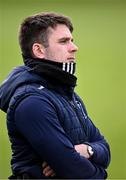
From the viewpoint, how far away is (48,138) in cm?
156

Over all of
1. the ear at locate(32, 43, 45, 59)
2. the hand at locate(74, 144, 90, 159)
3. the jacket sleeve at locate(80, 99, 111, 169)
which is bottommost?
the jacket sleeve at locate(80, 99, 111, 169)

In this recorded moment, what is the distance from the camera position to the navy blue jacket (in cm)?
157

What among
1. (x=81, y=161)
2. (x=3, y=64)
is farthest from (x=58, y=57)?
(x=3, y=64)

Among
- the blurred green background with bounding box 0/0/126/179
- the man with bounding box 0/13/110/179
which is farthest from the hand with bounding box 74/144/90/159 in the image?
the blurred green background with bounding box 0/0/126/179

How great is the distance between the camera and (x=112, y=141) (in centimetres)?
396

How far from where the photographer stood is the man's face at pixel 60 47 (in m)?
1.82

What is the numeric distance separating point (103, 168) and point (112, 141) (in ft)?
7.23

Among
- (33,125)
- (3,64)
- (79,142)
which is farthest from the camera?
(3,64)

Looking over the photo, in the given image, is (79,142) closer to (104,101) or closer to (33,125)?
(33,125)

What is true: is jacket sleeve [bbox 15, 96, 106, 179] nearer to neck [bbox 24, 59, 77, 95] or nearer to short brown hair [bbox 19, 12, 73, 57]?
neck [bbox 24, 59, 77, 95]

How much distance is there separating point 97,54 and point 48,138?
8.36 feet

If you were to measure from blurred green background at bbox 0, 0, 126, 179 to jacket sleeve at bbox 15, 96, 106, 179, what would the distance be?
2326mm

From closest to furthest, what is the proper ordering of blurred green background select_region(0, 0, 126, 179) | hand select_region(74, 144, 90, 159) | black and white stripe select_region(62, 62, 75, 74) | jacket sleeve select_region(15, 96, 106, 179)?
1. jacket sleeve select_region(15, 96, 106, 179)
2. hand select_region(74, 144, 90, 159)
3. black and white stripe select_region(62, 62, 75, 74)
4. blurred green background select_region(0, 0, 126, 179)

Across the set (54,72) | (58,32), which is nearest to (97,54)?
(58,32)
